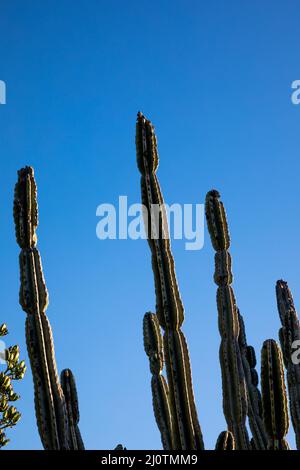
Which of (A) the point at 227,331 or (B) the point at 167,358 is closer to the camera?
(B) the point at 167,358

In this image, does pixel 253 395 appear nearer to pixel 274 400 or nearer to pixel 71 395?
pixel 71 395

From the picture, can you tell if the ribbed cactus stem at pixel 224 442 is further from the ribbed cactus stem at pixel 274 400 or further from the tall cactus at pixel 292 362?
the tall cactus at pixel 292 362

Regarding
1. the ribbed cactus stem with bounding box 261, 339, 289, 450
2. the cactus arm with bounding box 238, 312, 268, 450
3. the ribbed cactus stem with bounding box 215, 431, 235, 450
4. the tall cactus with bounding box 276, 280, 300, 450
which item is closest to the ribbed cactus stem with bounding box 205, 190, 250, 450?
the tall cactus with bounding box 276, 280, 300, 450

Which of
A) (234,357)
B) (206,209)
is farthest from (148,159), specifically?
(234,357)

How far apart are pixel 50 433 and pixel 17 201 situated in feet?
10.6

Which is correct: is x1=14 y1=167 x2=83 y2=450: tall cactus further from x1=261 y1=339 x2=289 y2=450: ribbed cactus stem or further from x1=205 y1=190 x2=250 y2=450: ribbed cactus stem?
x1=205 y1=190 x2=250 y2=450: ribbed cactus stem

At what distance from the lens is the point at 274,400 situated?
10.3m

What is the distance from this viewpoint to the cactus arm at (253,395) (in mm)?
13398

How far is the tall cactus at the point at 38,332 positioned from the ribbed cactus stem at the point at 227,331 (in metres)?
2.76

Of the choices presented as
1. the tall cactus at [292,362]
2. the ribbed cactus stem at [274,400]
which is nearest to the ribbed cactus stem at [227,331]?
the tall cactus at [292,362]

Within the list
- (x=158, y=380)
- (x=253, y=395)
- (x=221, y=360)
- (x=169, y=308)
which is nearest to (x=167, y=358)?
(x=169, y=308)

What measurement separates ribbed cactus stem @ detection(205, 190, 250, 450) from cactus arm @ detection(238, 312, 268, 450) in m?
0.91

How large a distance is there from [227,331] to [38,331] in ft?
10.8
